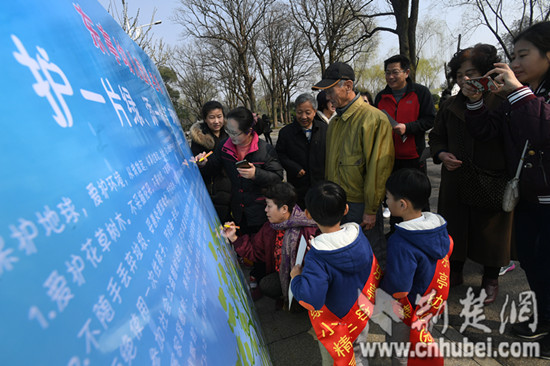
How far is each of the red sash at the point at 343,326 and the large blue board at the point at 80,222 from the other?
758 mm

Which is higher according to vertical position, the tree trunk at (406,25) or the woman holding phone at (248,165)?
→ the tree trunk at (406,25)

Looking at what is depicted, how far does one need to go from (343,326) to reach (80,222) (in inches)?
60.0

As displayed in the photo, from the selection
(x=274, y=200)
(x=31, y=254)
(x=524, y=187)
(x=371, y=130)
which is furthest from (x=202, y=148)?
(x=31, y=254)

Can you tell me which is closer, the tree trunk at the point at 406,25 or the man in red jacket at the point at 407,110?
the man in red jacket at the point at 407,110

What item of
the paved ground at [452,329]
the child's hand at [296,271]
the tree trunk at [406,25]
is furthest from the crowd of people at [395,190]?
the tree trunk at [406,25]

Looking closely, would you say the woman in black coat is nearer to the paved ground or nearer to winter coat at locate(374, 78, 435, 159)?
the paved ground

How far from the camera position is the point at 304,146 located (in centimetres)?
332

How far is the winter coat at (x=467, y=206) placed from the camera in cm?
244

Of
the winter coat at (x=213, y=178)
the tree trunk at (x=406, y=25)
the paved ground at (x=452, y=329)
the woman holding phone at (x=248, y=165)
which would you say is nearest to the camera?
the paved ground at (x=452, y=329)

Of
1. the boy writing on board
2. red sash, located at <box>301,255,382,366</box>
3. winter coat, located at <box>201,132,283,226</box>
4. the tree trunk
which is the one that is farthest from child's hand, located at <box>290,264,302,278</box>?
the tree trunk

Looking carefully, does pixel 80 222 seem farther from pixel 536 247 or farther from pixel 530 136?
pixel 536 247

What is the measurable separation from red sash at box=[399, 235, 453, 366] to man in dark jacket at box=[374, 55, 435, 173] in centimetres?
159

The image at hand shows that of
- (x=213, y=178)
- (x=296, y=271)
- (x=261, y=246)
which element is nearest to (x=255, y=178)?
(x=261, y=246)

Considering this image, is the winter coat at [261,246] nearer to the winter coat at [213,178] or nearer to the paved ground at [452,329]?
the paved ground at [452,329]
